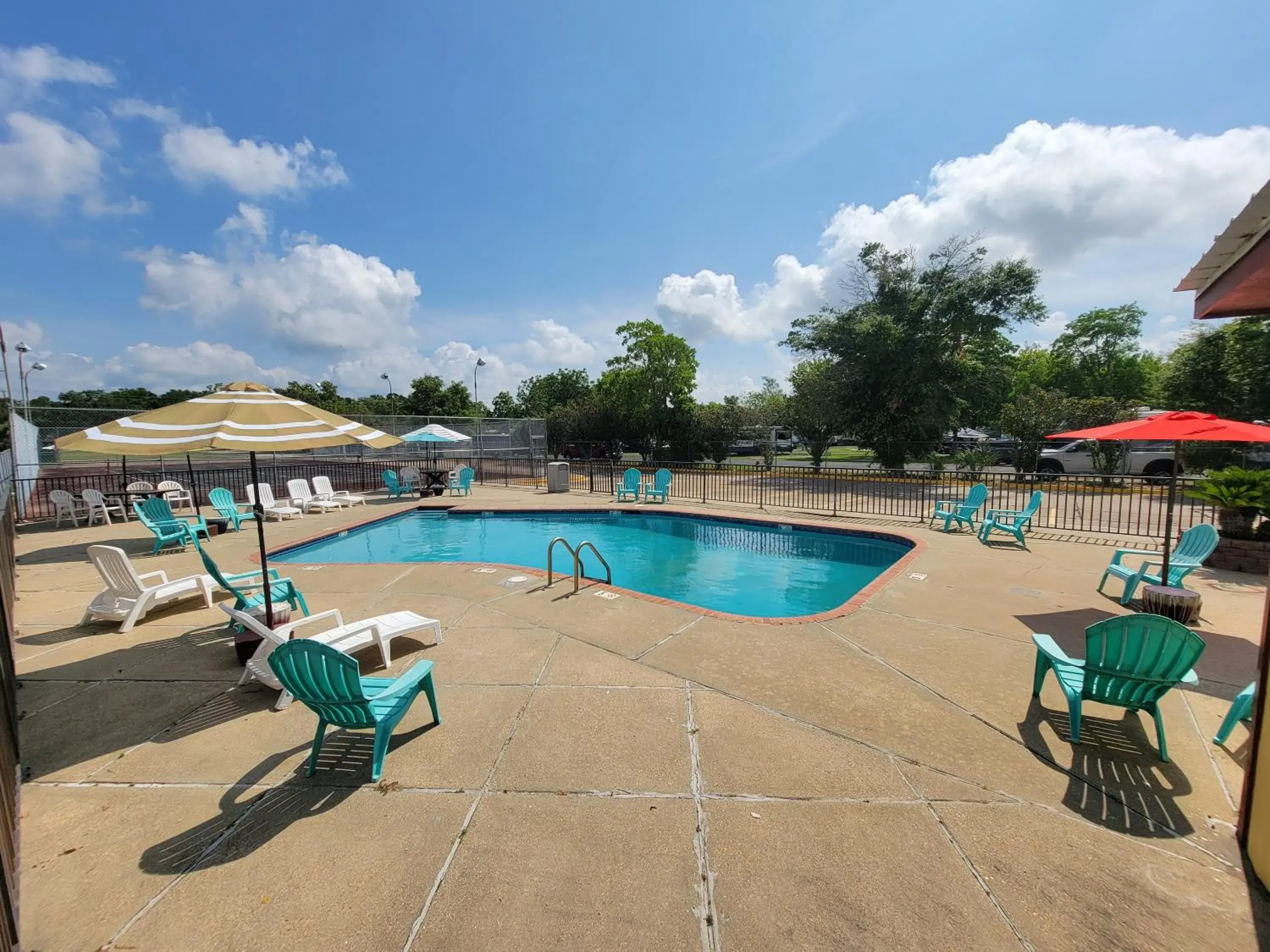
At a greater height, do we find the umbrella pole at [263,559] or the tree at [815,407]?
the tree at [815,407]

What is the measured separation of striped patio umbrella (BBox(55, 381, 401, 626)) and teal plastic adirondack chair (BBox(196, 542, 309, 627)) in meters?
0.48

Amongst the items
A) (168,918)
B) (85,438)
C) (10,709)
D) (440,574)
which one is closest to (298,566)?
(440,574)

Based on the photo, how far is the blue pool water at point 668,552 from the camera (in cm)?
879

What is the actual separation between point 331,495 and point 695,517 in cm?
1074

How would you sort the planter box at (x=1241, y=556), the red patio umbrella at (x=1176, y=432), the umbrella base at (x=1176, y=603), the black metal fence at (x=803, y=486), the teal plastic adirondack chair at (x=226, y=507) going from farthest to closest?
1. the black metal fence at (x=803, y=486)
2. the teal plastic adirondack chair at (x=226, y=507)
3. the planter box at (x=1241, y=556)
4. the umbrella base at (x=1176, y=603)
5. the red patio umbrella at (x=1176, y=432)

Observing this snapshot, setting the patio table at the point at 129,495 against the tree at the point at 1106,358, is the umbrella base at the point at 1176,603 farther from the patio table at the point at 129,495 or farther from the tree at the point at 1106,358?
the tree at the point at 1106,358

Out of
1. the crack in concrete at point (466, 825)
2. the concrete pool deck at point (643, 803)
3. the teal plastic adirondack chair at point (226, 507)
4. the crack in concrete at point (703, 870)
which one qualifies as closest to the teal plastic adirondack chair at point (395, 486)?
the teal plastic adirondack chair at point (226, 507)

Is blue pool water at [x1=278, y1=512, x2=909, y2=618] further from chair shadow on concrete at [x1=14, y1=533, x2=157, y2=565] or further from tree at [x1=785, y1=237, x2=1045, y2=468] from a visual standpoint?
tree at [x1=785, y1=237, x2=1045, y2=468]

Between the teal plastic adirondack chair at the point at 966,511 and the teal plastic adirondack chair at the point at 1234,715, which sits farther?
the teal plastic adirondack chair at the point at 966,511

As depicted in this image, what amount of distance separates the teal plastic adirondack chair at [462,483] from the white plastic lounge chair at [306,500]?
11.6ft

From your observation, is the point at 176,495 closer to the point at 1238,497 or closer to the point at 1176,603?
the point at 1176,603

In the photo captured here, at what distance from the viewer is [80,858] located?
2469 mm

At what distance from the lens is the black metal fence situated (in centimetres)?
1224

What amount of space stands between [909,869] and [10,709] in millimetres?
5253
